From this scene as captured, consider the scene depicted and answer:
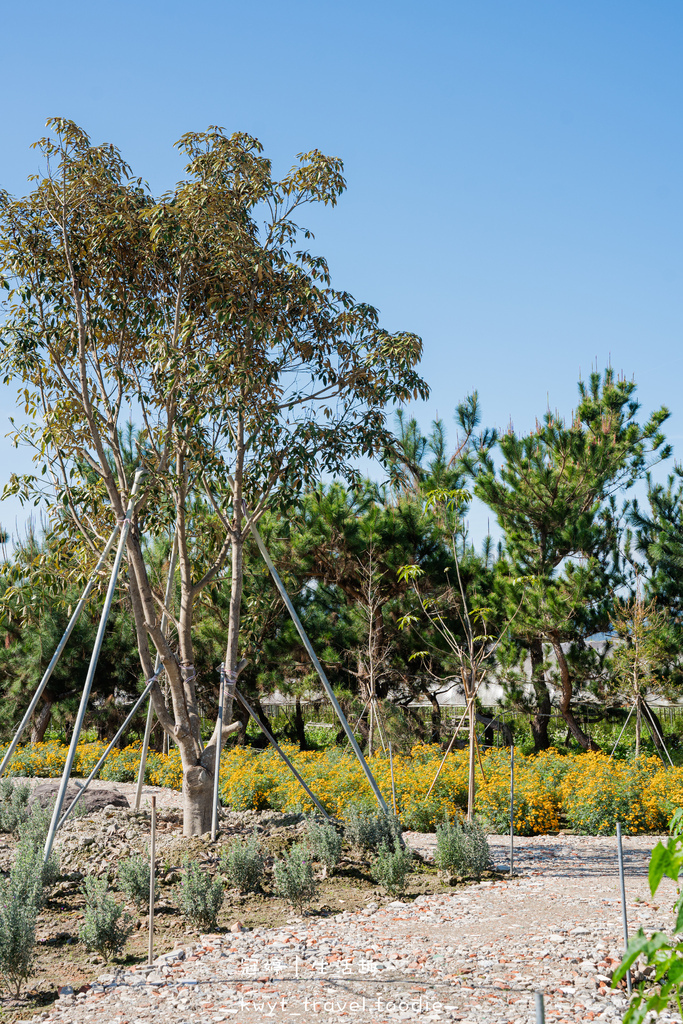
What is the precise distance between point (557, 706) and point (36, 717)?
1086 cm

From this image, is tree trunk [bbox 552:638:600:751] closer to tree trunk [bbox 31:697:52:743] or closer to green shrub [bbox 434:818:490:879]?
green shrub [bbox 434:818:490:879]

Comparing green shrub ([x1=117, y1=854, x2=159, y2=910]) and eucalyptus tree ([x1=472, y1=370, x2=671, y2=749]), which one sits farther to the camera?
eucalyptus tree ([x1=472, y1=370, x2=671, y2=749])

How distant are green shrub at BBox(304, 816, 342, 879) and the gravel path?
3.31 ft

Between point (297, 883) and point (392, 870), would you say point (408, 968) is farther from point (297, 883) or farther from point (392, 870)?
point (392, 870)

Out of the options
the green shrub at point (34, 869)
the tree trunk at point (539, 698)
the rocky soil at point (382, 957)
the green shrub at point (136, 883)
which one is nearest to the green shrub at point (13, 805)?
the green shrub at point (34, 869)

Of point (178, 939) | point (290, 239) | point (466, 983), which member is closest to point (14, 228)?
point (290, 239)

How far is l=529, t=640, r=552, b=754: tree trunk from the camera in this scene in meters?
13.1

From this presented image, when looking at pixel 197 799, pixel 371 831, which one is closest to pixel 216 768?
pixel 197 799

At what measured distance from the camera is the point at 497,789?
897 centimetres

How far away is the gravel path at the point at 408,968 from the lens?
3773 mm

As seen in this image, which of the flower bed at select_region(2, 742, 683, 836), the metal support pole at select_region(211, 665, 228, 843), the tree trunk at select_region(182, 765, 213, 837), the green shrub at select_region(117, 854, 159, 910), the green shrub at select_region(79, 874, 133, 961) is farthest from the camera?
the flower bed at select_region(2, 742, 683, 836)

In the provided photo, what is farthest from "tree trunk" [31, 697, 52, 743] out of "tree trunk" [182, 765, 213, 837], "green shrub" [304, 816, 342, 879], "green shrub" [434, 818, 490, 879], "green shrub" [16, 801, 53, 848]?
"green shrub" [434, 818, 490, 879]

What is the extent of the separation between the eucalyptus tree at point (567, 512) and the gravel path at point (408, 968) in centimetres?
626

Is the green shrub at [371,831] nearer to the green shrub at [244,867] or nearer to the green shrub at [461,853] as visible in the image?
the green shrub at [461,853]
